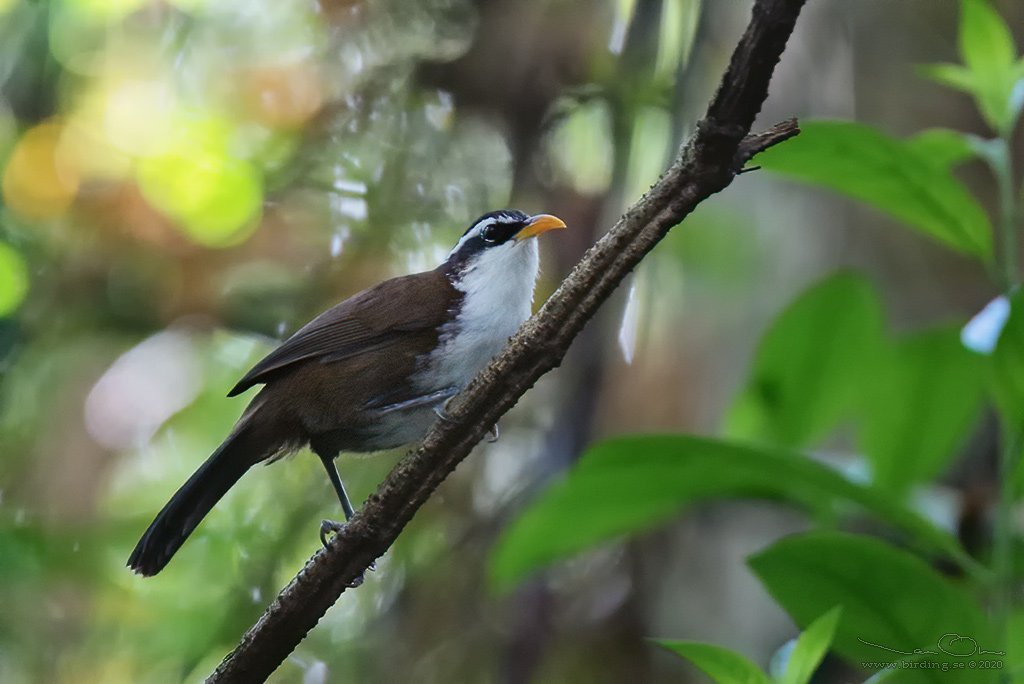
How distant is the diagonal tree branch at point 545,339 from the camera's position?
1038 millimetres

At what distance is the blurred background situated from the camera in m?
3.61

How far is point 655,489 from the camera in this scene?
7.23ft

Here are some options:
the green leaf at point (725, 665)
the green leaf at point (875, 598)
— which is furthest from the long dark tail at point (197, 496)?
the green leaf at point (875, 598)

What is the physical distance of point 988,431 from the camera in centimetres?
409

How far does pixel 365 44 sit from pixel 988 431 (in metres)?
3.50

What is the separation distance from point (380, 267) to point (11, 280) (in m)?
1.67

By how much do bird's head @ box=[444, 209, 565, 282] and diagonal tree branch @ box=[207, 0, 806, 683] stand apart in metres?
0.84

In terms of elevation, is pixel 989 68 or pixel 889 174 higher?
pixel 989 68

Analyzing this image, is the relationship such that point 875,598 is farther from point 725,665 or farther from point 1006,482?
point 725,665

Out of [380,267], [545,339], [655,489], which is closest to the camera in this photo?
[545,339]

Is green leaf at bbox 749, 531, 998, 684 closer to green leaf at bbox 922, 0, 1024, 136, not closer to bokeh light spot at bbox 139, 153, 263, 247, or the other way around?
green leaf at bbox 922, 0, 1024, 136

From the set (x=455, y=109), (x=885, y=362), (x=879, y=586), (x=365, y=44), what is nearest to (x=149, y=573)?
(x=879, y=586)

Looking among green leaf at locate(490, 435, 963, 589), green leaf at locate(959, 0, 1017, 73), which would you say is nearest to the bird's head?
green leaf at locate(490, 435, 963, 589)

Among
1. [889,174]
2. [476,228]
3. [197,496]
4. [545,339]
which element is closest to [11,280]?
[197,496]
